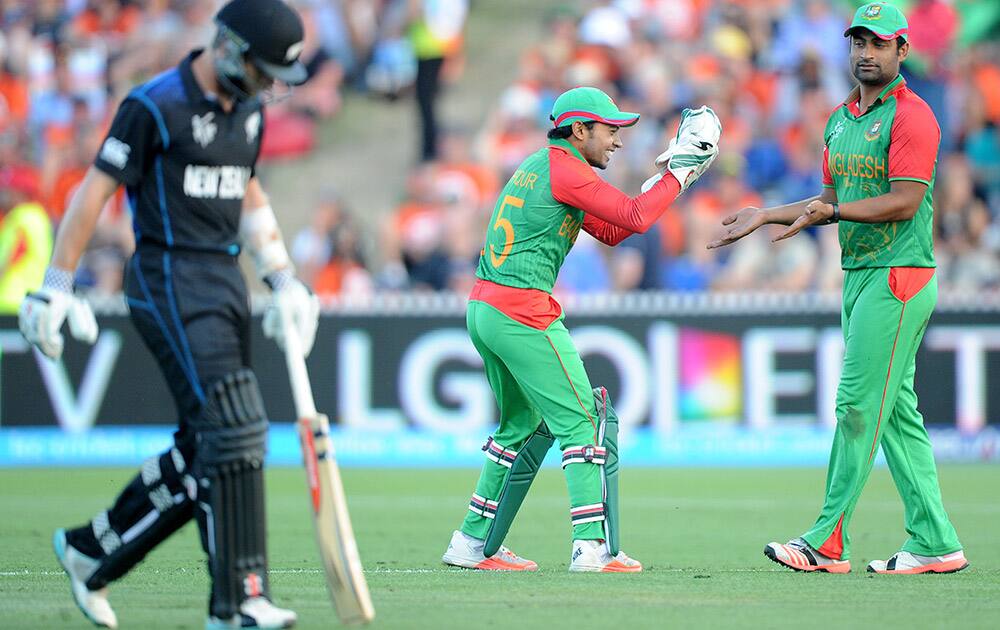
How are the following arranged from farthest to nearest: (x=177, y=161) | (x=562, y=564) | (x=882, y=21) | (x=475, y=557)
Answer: (x=562, y=564)
(x=475, y=557)
(x=882, y=21)
(x=177, y=161)

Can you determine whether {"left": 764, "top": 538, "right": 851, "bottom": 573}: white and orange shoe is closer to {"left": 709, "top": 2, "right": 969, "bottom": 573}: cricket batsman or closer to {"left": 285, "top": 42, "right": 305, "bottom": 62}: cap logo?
{"left": 709, "top": 2, "right": 969, "bottom": 573}: cricket batsman

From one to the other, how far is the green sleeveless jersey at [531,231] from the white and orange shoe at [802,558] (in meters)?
1.68

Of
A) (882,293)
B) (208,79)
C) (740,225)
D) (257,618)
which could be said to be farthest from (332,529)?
(882,293)

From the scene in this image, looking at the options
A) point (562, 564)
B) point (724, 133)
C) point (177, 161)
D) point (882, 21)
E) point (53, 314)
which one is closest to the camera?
point (53, 314)

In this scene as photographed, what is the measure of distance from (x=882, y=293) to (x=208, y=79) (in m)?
3.48

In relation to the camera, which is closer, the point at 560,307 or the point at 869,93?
the point at 869,93

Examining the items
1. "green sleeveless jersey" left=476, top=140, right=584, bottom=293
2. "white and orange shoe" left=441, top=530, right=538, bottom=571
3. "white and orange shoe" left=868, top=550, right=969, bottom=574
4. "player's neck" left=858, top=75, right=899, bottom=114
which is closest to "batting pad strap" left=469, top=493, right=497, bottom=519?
"white and orange shoe" left=441, top=530, right=538, bottom=571

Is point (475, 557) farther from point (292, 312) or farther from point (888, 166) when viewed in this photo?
point (888, 166)

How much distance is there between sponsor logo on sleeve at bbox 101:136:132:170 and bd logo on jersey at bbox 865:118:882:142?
3.70 m

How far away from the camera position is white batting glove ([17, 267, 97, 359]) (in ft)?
17.9

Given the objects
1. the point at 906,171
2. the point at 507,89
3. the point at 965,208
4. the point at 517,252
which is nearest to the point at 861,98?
the point at 906,171

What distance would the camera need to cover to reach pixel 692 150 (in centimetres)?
761

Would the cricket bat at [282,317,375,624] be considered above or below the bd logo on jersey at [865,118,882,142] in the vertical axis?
below

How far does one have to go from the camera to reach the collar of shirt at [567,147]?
25.6 ft
